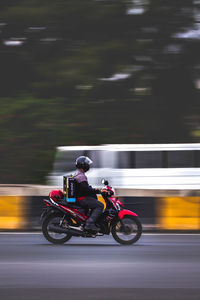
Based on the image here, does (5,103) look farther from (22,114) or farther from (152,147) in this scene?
(152,147)

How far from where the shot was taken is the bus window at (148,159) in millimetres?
24734

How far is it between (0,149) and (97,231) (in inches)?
712

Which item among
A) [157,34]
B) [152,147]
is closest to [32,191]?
[152,147]

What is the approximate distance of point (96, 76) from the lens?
94.7 feet

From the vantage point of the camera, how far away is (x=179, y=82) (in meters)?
29.7

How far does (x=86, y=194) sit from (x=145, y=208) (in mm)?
3106

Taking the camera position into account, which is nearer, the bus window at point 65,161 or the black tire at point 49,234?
the black tire at point 49,234

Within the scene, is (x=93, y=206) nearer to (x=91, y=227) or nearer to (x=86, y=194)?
(x=86, y=194)

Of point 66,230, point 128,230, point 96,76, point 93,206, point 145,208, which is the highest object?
point 93,206

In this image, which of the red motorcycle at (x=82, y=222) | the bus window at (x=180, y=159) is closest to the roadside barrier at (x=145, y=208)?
the red motorcycle at (x=82, y=222)

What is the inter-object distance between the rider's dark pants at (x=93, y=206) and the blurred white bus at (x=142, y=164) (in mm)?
12515

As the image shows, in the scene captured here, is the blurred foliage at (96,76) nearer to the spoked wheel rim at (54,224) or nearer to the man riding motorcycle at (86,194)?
the spoked wheel rim at (54,224)

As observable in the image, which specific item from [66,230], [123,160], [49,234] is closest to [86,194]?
[66,230]

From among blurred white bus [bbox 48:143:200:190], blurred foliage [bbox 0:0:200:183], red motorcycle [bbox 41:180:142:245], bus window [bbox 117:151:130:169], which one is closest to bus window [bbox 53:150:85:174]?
blurred white bus [bbox 48:143:200:190]
